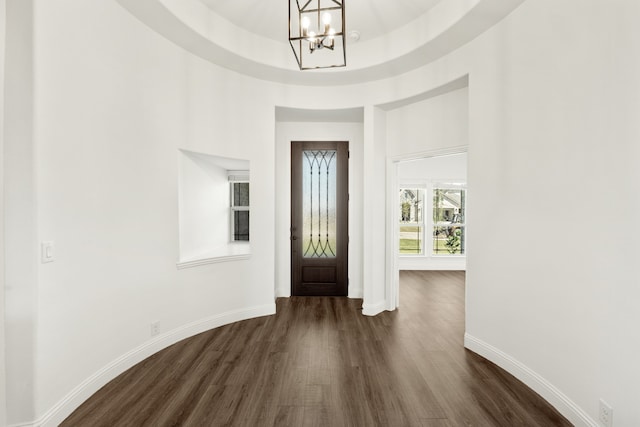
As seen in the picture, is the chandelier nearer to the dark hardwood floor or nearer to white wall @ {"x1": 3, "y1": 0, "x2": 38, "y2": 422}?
white wall @ {"x1": 3, "y1": 0, "x2": 38, "y2": 422}

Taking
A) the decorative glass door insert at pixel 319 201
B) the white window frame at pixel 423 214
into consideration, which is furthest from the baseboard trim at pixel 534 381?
the white window frame at pixel 423 214

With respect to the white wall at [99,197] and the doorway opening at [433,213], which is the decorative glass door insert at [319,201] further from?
the doorway opening at [433,213]

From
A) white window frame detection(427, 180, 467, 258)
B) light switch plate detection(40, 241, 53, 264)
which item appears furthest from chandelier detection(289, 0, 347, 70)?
white window frame detection(427, 180, 467, 258)

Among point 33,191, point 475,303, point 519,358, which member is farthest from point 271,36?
point 519,358

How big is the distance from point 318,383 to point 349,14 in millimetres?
3629

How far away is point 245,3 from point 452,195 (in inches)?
244

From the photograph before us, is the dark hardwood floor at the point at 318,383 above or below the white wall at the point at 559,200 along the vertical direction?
below

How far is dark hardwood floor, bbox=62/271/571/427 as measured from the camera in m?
1.96

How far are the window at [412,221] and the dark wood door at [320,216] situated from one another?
315 cm

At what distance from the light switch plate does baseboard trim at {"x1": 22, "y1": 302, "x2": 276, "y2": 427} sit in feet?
3.15

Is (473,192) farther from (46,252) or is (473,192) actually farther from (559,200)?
(46,252)

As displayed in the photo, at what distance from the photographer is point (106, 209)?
90.8 inches

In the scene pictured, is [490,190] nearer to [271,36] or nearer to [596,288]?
[596,288]

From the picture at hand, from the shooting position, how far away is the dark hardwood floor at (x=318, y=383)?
1.96 meters
